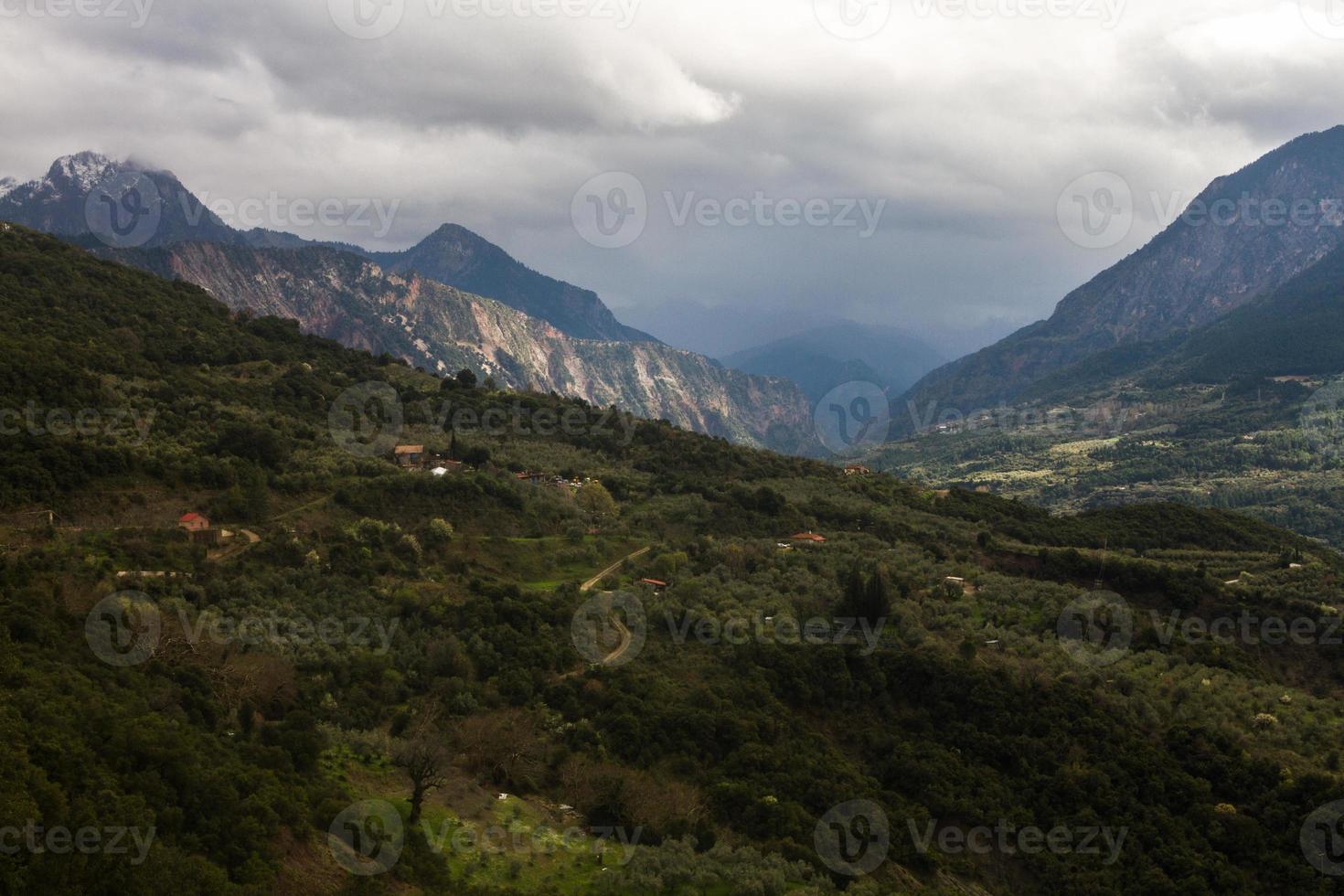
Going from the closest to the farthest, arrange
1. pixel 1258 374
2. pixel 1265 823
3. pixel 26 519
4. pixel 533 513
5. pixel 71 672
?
pixel 71 672
pixel 1265 823
pixel 26 519
pixel 533 513
pixel 1258 374

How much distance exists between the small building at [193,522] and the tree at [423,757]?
618 inches

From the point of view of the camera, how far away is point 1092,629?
4244 cm

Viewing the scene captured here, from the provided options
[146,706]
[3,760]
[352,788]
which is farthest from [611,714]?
[3,760]

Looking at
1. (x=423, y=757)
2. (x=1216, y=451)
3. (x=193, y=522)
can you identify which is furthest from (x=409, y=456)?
(x=1216, y=451)

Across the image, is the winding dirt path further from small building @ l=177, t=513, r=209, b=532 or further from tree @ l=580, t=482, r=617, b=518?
small building @ l=177, t=513, r=209, b=532

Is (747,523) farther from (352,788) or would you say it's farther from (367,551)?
(352,788)

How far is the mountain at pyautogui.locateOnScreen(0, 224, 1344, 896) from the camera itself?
79.7 feet

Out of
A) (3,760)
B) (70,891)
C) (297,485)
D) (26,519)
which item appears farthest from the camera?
(297,485)

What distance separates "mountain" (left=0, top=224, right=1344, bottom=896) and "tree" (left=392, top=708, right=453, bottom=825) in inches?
6.1

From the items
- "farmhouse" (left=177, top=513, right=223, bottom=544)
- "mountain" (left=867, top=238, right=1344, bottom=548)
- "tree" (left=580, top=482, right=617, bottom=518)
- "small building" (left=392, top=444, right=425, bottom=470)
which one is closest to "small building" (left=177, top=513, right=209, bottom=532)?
"farmhouse" (left=177, top=513, right=223, bottom=544)

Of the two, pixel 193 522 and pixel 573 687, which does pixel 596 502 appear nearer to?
pixel 193 522

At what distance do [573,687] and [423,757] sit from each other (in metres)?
8.94

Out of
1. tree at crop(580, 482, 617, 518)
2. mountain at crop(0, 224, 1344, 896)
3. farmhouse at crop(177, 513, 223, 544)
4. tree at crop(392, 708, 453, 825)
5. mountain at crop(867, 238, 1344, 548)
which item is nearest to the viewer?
mountain at crop(0, 224, 1344, 896)

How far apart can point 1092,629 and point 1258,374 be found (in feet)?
557
